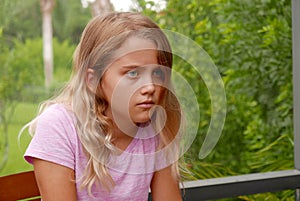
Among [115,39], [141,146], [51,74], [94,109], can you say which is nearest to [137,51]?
[115,39]

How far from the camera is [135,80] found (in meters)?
1.00

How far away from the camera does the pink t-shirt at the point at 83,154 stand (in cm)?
117

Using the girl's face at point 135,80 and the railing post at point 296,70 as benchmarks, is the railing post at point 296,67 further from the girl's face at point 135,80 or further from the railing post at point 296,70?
the girl's face at point 135,80

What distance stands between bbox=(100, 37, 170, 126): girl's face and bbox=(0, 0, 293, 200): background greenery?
2180mm

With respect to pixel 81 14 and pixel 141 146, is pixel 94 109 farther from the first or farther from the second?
pixel 81 14

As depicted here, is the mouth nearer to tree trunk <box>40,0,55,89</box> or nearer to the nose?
the nose

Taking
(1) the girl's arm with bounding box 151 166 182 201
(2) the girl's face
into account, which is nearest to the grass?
(1) the girl's arm with bounding box 151 166 182 201

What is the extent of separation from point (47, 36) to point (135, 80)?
8.35ft

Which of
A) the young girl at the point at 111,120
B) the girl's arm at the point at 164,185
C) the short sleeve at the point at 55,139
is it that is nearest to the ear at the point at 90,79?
the young girl at the point at 111,120

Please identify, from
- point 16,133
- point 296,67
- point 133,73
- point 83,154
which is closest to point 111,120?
point 83,154

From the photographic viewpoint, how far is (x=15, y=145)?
10.9ft

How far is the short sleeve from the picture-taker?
116 centimetres

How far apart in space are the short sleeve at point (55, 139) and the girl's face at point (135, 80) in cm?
16

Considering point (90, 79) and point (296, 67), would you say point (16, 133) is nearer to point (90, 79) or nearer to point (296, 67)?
point (296, 67)
